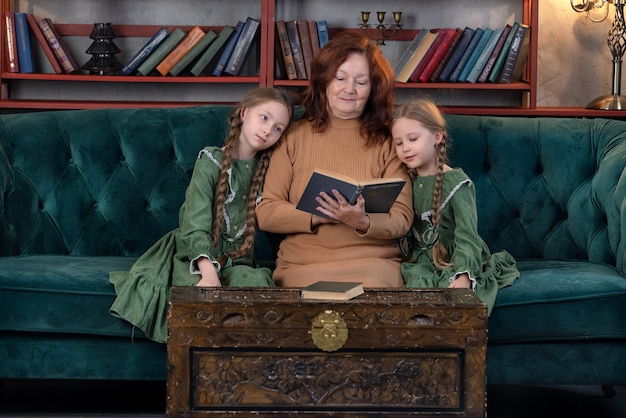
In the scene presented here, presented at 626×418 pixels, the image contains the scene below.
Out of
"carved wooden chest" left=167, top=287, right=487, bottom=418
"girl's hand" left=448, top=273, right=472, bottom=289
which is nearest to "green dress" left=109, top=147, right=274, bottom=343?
"carved wooden chest" left=167, top=287, right=487, bottom=418

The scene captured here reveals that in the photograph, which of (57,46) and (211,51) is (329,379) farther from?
(57,46)

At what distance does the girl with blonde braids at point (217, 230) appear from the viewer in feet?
8.70

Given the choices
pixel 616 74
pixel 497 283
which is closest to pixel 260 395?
pixel 497 283

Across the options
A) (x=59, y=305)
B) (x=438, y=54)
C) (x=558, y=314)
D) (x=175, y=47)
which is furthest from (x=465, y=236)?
(x=175, y=47)

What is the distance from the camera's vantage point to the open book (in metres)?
2.54

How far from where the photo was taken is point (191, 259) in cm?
269

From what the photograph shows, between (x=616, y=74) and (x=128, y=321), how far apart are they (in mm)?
2559

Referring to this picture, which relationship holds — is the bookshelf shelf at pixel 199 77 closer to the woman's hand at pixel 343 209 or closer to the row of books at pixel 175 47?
the row of books at pixel 175 47

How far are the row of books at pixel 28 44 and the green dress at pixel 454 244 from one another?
202 centimetres

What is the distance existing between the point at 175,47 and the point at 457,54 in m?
1.16

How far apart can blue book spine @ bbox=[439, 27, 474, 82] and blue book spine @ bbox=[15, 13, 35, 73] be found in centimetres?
171

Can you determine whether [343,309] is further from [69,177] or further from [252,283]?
[69,177]

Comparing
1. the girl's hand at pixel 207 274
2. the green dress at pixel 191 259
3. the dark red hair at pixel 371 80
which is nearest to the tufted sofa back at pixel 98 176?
the green dress at pixel 191 259

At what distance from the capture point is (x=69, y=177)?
3.24 m
